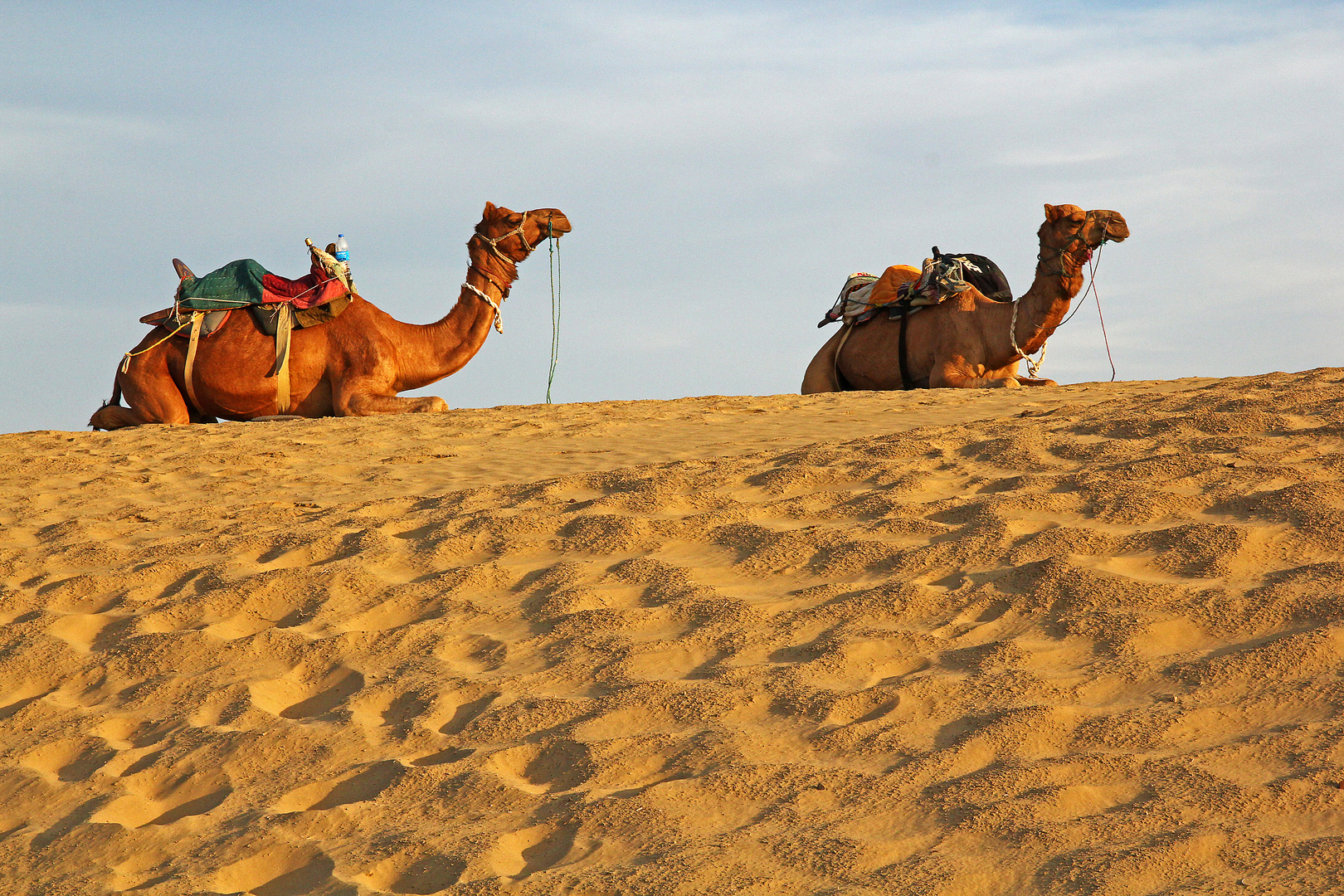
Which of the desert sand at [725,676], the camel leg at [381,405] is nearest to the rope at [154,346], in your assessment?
the camel leg at [381,405]

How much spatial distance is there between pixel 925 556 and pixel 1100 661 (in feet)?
3.22

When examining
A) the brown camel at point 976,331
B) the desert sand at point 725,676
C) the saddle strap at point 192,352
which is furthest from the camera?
the brown camel at point 976,331

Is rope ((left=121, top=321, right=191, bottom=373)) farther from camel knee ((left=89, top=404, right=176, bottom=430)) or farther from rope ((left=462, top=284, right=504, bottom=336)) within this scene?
rope ((left=462, top=284, right=504, bottom=336))

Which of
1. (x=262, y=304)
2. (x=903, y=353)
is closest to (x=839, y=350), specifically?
(x=903, y=353)

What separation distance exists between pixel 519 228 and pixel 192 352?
8.48 feet

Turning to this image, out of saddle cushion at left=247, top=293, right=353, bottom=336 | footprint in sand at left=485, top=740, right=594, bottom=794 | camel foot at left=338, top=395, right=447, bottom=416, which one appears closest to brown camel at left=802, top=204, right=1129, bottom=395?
camel foot at left=338, top=395, right=447, bottom=416

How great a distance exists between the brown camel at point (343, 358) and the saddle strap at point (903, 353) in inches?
115

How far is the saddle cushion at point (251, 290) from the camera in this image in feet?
32.4

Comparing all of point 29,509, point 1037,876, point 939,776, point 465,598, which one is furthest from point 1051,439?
point 29,509

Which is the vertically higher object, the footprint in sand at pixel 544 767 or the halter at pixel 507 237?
the halter at pixel 507 237

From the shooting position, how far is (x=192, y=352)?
980 cm

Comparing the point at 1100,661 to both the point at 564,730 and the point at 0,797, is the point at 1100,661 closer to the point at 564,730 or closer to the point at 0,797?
the point at 564,730

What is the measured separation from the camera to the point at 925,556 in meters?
4.58

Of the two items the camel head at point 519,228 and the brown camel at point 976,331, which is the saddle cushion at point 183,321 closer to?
the camel head at point 519,228
